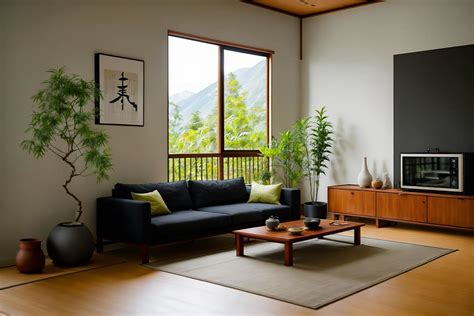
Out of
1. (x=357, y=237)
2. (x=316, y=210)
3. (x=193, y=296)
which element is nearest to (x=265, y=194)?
(x=316, y=210)

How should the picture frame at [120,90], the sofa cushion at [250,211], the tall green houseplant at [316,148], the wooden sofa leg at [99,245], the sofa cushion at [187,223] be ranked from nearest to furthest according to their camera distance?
1. the sofa cushion at [187,223]
2. the wooden sofa leg at [99,245]
3. the picture frame at [120,90]
4. the sofa cushion at [250,211]
5. the tall green houseplant at [316,148]

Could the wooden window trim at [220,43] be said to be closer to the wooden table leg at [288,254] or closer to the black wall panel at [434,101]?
the black wall panel at [434,101]

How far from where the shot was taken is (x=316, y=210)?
7918 mm

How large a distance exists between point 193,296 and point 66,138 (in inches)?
88.2

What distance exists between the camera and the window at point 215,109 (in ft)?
23.6

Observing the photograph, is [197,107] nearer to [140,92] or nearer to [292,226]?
[140,92]

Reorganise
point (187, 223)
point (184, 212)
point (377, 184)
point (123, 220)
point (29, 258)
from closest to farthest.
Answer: point (29, 258) < point (123, 220) < point (187, 223) < point (184, 212) < point (377, 184)

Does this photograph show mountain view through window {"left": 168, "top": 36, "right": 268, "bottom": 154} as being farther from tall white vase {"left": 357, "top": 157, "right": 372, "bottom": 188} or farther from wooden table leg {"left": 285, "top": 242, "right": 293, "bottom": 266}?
wooden table leg {"left": 285, "top": 242, "right": 293, "bottom": 266}

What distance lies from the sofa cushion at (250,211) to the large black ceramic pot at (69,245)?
161 centimetres

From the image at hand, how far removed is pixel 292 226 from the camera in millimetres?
5949

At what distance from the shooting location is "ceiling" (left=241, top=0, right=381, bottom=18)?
7969 mm

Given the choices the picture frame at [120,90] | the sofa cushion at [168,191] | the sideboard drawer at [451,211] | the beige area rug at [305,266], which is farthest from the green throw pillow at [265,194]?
the sideboard drawer at [451,211]

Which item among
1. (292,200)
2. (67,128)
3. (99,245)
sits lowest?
(99,245)

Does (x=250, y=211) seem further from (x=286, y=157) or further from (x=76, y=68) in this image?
(x=76, y=68)
